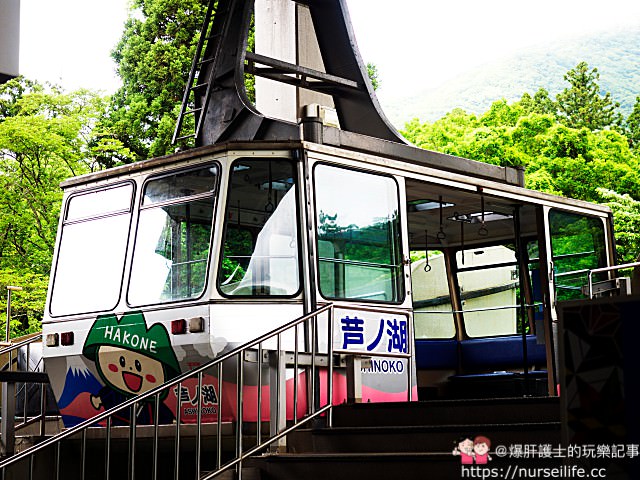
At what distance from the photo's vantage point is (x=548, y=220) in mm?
11695

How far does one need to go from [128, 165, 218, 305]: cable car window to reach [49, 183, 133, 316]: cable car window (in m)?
0.26

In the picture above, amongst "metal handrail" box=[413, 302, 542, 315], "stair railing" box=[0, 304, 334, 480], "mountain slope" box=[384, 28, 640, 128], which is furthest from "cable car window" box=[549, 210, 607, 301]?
"mountain slope" box=[384, 28, 640, 128]

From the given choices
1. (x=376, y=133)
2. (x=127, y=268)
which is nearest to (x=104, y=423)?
(x=127, y=268)

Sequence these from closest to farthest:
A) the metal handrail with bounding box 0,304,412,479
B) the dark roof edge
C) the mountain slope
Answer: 1. the metal handrail with bounding box 0,304,412,479
2. the dark roof edge
3. the mountain slope

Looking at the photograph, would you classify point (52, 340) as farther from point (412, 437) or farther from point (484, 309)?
point (484, 309)

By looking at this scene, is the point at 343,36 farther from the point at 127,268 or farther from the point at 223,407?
the point at 223,407

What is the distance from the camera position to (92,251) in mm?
9867

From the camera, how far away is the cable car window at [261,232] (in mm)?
8703

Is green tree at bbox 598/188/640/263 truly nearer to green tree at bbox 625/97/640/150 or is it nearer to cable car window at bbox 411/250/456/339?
cable car window at bbox 411/250/456/339

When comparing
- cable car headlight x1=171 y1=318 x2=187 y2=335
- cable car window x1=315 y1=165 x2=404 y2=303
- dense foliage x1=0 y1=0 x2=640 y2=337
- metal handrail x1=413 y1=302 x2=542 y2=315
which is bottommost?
cable car headlight x1=171 y1=318 x2=187 y2=335

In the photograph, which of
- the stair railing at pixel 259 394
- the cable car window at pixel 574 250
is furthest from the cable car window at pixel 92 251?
the cable car window at pixel 574 250

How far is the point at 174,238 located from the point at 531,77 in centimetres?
9000

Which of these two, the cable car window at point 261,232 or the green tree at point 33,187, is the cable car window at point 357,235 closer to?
the cable car window at point 261,232

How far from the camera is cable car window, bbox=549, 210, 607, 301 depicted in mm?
11773
